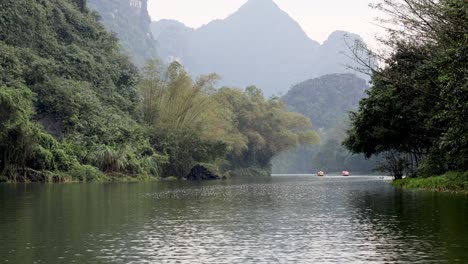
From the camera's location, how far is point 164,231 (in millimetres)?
17281

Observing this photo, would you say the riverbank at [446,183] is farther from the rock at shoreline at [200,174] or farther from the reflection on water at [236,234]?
the rock at shoreline at [200,174]

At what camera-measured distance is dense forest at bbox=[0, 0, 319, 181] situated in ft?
200

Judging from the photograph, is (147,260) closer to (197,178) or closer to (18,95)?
(18,95)

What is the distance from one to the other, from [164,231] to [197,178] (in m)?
69.2

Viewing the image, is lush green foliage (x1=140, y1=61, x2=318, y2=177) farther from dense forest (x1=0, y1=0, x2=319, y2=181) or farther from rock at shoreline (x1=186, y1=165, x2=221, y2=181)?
rock at shoreline (x1=186, y1=165, x2=221, y2=181)

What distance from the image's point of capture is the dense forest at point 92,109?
60812 millimetres

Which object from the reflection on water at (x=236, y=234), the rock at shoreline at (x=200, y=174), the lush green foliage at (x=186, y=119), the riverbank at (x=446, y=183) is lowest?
the reflection on water at (x=236, y=234)

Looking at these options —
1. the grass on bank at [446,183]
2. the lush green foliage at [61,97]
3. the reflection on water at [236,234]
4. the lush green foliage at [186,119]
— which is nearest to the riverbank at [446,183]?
the grass on bank at [446,183]

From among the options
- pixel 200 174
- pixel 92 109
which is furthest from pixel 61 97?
pixel 200 174

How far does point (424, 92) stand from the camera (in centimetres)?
3469

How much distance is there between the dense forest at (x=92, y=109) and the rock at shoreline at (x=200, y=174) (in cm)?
143

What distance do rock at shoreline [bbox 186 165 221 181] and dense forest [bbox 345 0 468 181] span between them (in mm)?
36988

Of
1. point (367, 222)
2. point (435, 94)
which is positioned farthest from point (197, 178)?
point (367, 222)

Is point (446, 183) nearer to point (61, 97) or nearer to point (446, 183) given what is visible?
point (446, 183)
